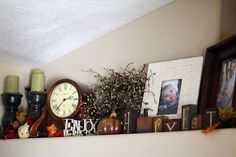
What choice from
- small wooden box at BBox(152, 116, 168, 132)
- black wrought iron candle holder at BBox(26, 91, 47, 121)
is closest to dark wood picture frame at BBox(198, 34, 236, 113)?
small wooden box at BBox(152, 116, 168, 132)

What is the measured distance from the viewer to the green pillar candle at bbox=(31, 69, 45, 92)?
2.14 m

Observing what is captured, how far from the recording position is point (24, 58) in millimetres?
2238

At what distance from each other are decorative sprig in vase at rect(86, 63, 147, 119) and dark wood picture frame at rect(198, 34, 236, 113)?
34 centimetres

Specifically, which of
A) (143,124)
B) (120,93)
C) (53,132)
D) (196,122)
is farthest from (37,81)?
(196,122)

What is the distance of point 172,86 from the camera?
1.80m

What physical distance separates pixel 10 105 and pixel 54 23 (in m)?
0.62

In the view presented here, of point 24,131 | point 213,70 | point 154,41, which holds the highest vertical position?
point 154,41

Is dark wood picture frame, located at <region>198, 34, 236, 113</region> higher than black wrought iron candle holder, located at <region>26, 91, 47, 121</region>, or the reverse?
dark wood picture frame, located at <region>198, 34, 236, 113</region>

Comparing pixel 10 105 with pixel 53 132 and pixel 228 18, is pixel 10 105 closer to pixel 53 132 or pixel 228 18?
pixel 53 132

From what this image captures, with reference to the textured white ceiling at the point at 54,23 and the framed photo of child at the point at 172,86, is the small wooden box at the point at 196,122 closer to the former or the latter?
the framed photo of child at the point at 172,86

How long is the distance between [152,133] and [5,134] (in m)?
0.98

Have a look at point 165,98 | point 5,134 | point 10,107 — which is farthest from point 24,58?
point 165,98

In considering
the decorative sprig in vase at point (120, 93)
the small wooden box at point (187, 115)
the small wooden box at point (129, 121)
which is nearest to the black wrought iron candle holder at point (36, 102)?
the decorative sprig in vase at point (120, 93)

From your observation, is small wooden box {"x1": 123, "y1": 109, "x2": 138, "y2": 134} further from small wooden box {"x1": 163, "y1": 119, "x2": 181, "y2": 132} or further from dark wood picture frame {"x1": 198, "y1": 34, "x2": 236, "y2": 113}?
dark wood picture frame {"x1": 198, "y1": 34, "x2": 236, "y2": 113}
